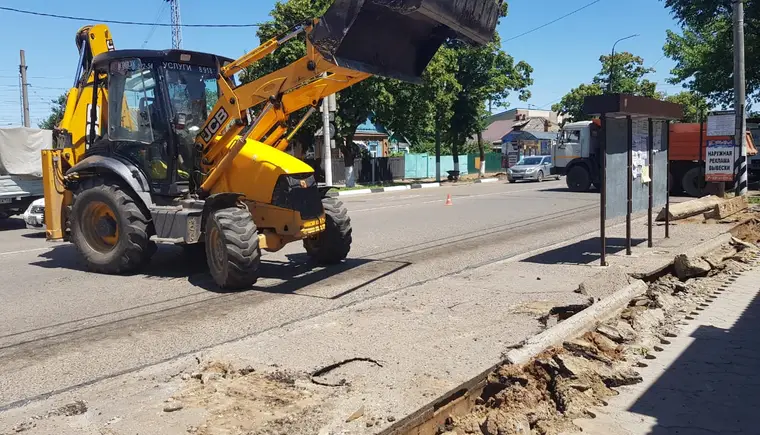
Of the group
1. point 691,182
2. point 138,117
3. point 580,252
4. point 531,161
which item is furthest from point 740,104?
point 531,161

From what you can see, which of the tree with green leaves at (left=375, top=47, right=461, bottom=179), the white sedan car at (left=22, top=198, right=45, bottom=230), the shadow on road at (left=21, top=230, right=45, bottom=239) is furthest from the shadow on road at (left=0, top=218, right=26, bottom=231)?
the tree with green leaves at (left=375, top=47, right=461, bottom=179)

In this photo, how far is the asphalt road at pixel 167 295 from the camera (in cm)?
559

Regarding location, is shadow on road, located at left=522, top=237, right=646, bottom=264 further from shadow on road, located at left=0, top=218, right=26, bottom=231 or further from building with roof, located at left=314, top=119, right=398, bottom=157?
building with roof, located at left=314, top=119, right=398, bottom=157

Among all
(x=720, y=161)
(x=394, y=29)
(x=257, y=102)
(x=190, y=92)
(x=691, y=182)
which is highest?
(x=394, y=29)

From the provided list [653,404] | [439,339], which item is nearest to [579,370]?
[653,404]

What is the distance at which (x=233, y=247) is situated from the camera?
774 cm

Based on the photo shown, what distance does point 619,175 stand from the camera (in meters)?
9.67

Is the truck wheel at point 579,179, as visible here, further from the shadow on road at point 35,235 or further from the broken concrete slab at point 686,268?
the shadow on road at point 35,235

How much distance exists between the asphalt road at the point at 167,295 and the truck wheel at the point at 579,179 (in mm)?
11293

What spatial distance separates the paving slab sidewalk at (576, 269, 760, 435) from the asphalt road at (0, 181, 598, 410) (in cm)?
333

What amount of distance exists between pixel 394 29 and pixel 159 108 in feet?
11.6

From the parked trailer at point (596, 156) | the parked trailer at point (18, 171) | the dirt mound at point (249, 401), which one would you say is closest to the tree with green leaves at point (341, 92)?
the parked trailer at point (596, 156)

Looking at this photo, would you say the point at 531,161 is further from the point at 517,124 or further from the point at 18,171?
the point at 517,124

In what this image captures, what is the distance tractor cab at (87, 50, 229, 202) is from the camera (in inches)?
348
